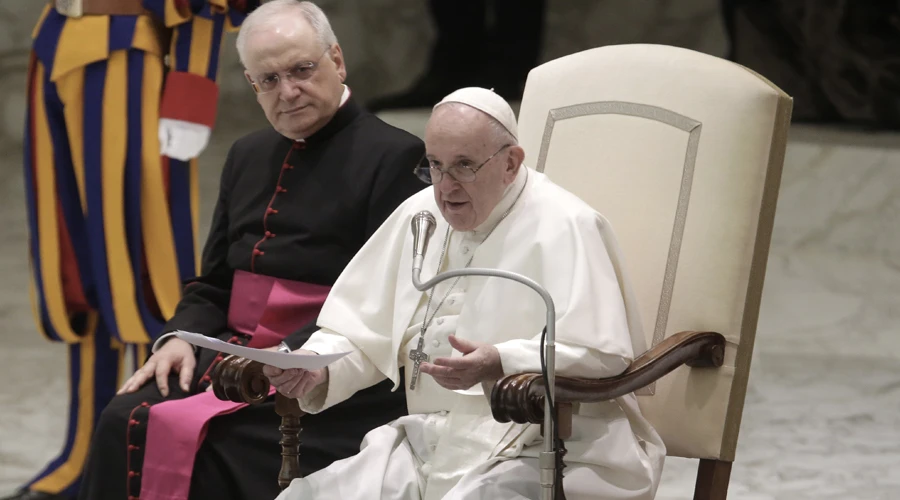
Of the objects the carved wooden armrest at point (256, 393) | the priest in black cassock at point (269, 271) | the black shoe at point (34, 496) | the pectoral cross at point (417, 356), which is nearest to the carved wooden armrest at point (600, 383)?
the pectoral cross at point (417, 356)

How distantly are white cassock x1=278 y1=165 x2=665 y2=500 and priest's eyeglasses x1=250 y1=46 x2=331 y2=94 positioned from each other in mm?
524

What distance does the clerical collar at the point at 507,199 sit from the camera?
2721 mm

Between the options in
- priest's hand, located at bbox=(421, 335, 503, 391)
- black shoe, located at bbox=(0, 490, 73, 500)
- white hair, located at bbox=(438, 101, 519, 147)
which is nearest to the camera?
priest's hand, located at bbox=(421, 335, 503, 391)

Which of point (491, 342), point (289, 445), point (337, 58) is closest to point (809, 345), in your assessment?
point (337, 58)

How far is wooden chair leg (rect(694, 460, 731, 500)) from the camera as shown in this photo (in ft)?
9.23

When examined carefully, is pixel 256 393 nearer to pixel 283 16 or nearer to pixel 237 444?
pixel 237 444

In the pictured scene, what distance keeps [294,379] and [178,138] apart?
5.77 feet

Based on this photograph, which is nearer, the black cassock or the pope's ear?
the pope's ear

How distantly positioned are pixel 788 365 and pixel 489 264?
3.51 metres

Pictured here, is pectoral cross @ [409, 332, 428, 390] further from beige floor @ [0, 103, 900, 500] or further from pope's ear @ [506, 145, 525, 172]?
beige floor @ [0, 103, 900, 500]

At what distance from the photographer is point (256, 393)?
107 inches

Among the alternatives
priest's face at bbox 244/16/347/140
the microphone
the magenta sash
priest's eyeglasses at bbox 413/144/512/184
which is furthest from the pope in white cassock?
priest's face at bbox 244/16/347/140

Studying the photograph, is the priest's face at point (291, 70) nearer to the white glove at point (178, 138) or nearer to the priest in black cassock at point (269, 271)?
the priest in black cassock at point (269, 271)

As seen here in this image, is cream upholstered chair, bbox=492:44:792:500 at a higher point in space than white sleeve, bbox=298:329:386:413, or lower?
higher
